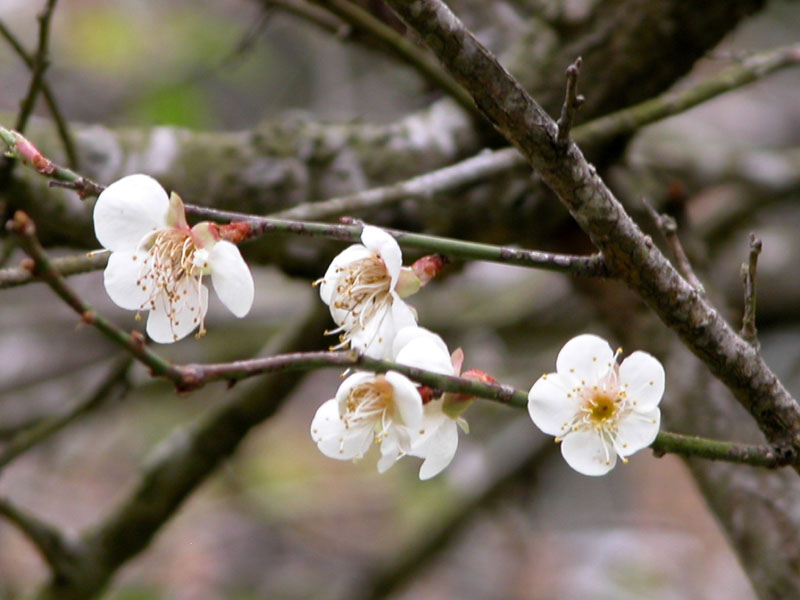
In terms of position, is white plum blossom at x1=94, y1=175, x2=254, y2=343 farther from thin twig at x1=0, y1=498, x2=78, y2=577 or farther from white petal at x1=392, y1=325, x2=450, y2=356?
thin twig at x1=0, y1=498, x2=78, y2=577

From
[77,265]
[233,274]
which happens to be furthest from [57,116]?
[233,274]

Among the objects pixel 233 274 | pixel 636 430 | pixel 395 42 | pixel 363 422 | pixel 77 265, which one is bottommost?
pixel 636 430

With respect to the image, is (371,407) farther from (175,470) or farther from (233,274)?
(175,470)

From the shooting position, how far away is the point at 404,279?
2.87 feet

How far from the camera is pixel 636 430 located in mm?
834

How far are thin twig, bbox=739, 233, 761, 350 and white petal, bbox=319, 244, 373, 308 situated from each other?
1.16 feet

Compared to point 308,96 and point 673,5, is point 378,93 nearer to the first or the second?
point 308,96

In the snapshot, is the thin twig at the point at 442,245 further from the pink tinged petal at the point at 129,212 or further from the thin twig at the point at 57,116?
the thin twig at the point at 57,116

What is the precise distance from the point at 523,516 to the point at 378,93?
6.37 feet

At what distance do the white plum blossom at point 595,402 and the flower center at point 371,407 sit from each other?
13 cm

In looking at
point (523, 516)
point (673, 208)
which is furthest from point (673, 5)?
point (523, 516)

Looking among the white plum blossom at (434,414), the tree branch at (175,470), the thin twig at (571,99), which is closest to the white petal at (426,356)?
the white plum blossom at (434,414)

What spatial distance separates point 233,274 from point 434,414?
0.72ft

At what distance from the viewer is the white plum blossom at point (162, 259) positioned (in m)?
0.80
